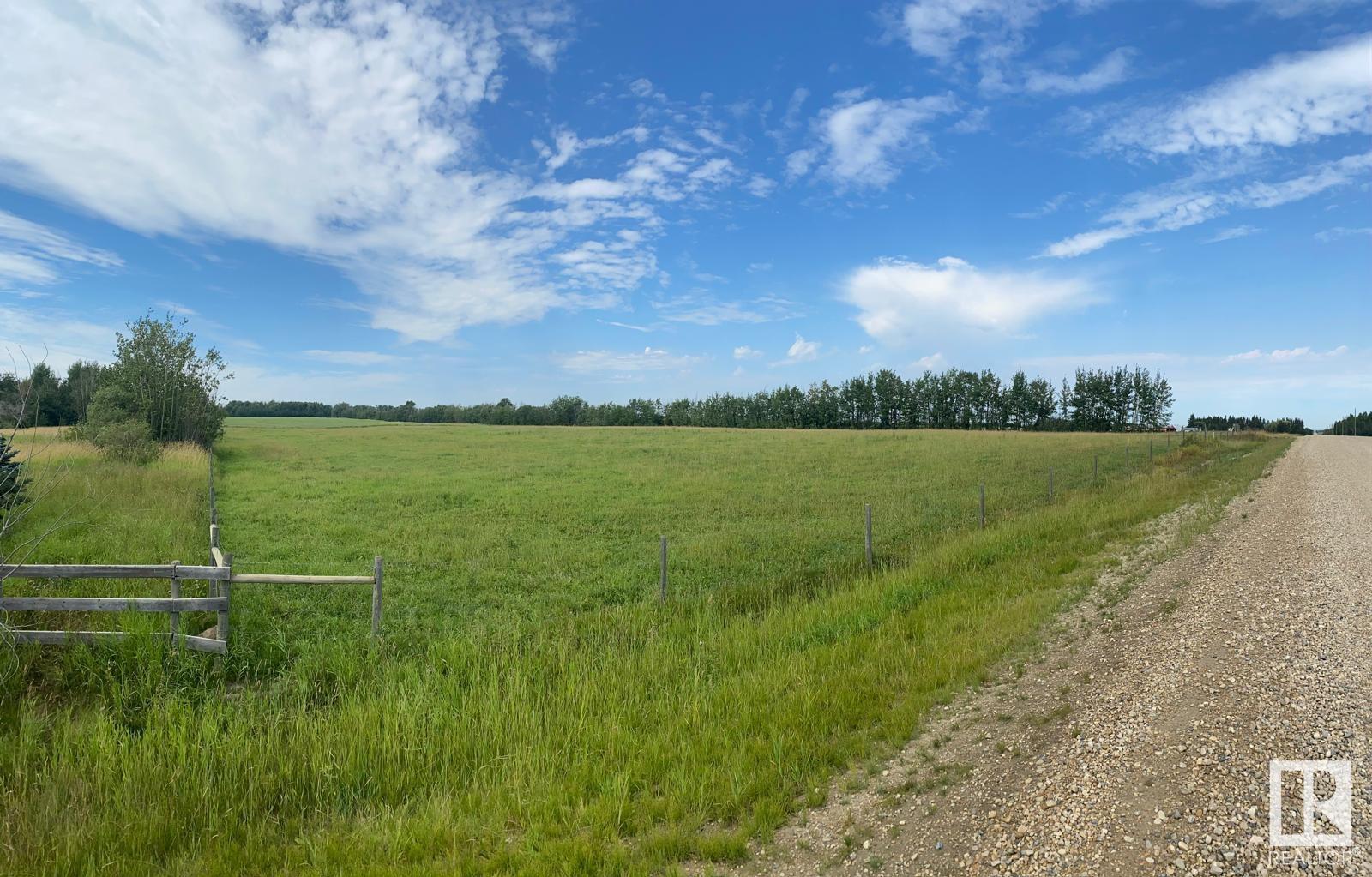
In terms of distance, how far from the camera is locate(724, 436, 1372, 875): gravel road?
4.39 m

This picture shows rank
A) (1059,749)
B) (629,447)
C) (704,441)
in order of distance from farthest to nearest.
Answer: (704,441) → (629,447) → (1059,749)

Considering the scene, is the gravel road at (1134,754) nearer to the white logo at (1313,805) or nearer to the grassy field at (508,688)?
the white logo at (1313,805)

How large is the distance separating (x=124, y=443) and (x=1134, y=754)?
4118 cm

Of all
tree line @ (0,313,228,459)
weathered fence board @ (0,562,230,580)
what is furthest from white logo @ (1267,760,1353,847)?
tree line @ (0,313,228,459)

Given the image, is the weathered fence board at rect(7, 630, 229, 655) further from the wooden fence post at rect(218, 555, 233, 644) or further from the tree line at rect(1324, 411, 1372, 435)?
the tree line at rect(1324, 411, 1372, 435)

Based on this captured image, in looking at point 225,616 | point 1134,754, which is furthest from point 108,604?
point 1134,754

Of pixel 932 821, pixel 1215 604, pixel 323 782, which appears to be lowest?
pixel 323 782

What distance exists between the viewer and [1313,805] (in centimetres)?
454

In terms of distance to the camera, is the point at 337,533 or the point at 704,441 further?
the point at 704,441

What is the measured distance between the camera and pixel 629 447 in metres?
49.8

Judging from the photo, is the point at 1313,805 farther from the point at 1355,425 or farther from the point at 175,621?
the point at 1355,425

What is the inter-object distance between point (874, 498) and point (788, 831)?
69.8 feet

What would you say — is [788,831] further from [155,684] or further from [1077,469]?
[1077,469]

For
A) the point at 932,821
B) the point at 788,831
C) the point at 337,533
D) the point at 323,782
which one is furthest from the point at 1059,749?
the point at 337,533
